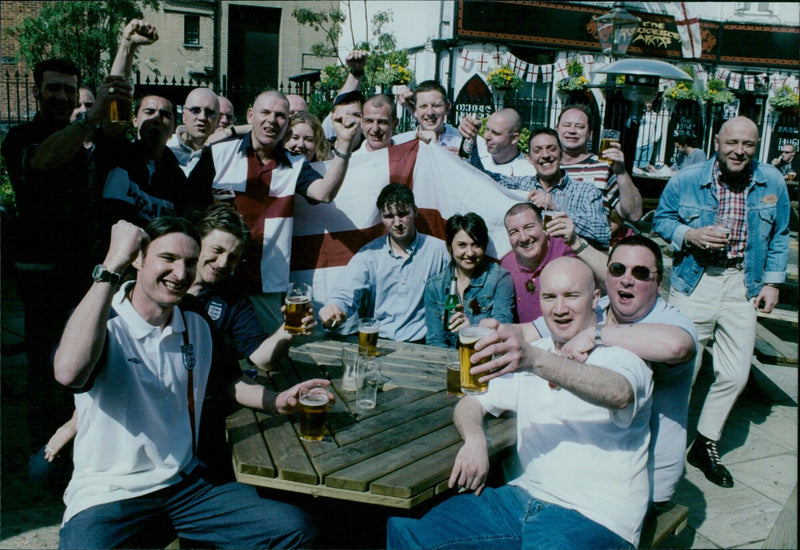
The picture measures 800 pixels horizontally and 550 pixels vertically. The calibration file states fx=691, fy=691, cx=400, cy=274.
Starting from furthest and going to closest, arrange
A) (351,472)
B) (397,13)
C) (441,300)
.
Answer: (397,13) < (441,300) < (351,472)

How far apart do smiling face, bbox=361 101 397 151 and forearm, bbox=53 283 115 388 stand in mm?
3038

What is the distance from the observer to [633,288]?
2715 mm

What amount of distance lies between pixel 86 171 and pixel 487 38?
1507 cm

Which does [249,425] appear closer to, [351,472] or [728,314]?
[351,472]

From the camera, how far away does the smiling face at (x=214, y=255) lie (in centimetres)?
324

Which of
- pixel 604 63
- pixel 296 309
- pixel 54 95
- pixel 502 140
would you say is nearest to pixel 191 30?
pixel 604 63

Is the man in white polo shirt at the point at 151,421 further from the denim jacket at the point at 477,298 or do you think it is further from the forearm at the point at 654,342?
the denim jacket at the point at 477,298

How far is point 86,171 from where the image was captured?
345 cm

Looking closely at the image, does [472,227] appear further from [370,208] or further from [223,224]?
[223,224]

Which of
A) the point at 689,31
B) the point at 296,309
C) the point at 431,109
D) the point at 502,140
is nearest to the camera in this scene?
the point at 296,309

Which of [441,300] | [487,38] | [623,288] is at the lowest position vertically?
[441,300]

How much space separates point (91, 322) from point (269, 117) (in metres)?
2.16

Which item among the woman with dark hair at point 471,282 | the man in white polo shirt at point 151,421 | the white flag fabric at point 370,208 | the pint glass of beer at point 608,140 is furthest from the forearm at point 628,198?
the man in white polo shirt at point 151,421

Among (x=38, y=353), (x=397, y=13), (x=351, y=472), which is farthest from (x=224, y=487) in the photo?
(x=397, y=13)
